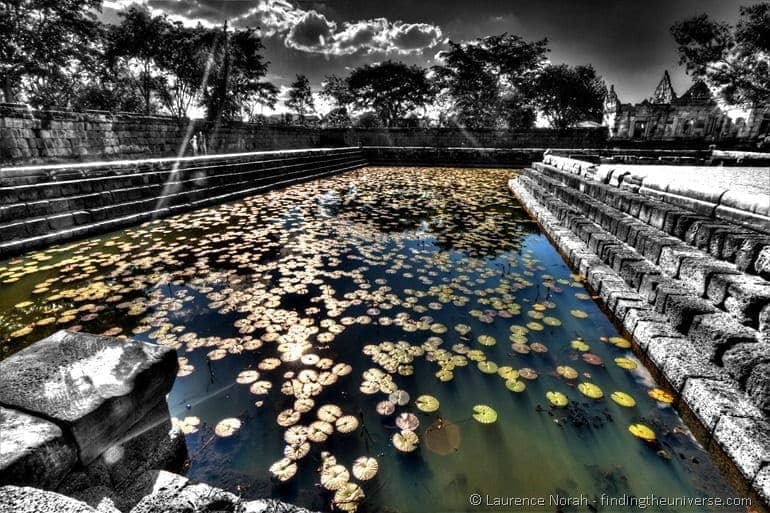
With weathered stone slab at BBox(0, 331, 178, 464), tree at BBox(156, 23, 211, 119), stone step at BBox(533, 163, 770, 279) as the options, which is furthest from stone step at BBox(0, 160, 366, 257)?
tree at BBox(156, 23, 211, 119)

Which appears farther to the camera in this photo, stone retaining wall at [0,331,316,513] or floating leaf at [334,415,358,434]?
floating leaf at [334,415,358,434]

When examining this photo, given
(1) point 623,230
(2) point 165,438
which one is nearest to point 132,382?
(2) point 165,438

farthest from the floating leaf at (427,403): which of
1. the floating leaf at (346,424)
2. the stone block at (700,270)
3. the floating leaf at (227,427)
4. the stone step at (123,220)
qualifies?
the stone step at (123,220)

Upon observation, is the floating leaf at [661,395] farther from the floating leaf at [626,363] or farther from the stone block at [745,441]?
A: the stone block at [745,441]

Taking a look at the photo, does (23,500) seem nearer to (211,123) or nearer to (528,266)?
(528,266)

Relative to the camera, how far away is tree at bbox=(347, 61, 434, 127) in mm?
39469

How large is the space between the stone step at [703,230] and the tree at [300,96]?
55.4 metres

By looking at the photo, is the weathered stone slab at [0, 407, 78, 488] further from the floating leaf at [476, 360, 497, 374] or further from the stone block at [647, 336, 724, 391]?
the stone block at [647, 336, 724, 391]

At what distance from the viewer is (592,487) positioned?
4.94ft

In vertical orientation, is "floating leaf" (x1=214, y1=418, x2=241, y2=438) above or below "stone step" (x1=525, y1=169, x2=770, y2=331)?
below

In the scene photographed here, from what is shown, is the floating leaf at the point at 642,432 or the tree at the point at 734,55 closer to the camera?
the floating leaf at the point at 642,432

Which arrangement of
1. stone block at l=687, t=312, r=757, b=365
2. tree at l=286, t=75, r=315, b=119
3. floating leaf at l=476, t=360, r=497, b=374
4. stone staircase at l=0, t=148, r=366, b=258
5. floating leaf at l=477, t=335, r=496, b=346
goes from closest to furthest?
stone block at l=687, t=312, r=757, b=365
floating leaf at l=476, t=360, r=497, b=374
floating leaf at l=477, t=335, r=496, b=346
stone staircase at l=0, t=148, r=366, b=258
tree at l=286, t=75, r=315, b=119

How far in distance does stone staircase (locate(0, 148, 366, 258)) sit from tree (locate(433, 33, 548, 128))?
29.7 meters

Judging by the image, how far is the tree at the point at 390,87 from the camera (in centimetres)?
3947
